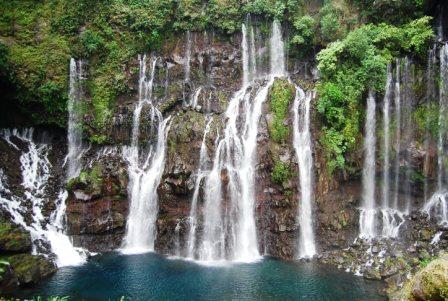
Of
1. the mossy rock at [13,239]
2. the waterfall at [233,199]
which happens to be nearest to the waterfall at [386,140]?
the waterfall at [233,199]

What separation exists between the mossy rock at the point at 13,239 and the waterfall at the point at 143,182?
486cm

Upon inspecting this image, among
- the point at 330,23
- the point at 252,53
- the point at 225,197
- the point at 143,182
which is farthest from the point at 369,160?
the point at 143,182

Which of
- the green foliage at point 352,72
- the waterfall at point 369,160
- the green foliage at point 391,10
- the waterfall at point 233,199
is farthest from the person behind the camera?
the green foliage at point 391,10

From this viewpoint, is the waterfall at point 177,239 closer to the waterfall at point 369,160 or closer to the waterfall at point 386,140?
Result: the waterfall at point 369,160

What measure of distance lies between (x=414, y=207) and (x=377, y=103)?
5699mm

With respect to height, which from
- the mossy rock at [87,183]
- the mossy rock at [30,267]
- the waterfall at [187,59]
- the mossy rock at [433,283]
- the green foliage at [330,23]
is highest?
the green foliage at [330,23]

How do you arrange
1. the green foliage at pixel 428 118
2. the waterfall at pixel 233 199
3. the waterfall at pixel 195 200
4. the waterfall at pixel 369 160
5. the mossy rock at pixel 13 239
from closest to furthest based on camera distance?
the mossy rock at pixel 13 239 < the waterfall at pixel 233 199 < the waterfall at pixel 195 200 < the green foliage at pixel 428 118 < the waterfall at pixel 369 160

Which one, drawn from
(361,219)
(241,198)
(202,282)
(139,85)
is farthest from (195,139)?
(361,219)

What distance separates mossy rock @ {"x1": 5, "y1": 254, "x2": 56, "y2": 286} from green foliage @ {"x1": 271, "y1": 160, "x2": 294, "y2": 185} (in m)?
10.9

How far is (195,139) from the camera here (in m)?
21.6

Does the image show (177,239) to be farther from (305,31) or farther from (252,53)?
(305,31)

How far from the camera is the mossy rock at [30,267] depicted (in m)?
16.7

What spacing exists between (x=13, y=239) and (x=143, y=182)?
6767 millimetres

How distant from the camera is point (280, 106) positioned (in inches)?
853
